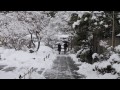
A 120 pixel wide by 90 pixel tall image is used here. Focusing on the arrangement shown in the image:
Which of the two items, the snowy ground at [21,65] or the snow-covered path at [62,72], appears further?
the snow-covered path at [62,72]

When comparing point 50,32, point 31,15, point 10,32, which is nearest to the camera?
point 31,15

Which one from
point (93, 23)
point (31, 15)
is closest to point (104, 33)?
point (93, 23)

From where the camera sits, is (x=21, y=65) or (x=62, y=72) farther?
(x=21, y=65)

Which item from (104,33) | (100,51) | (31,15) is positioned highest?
(31,15)

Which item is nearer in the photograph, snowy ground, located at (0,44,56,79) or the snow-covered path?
snowy ground, located at (0,44,56,79)
